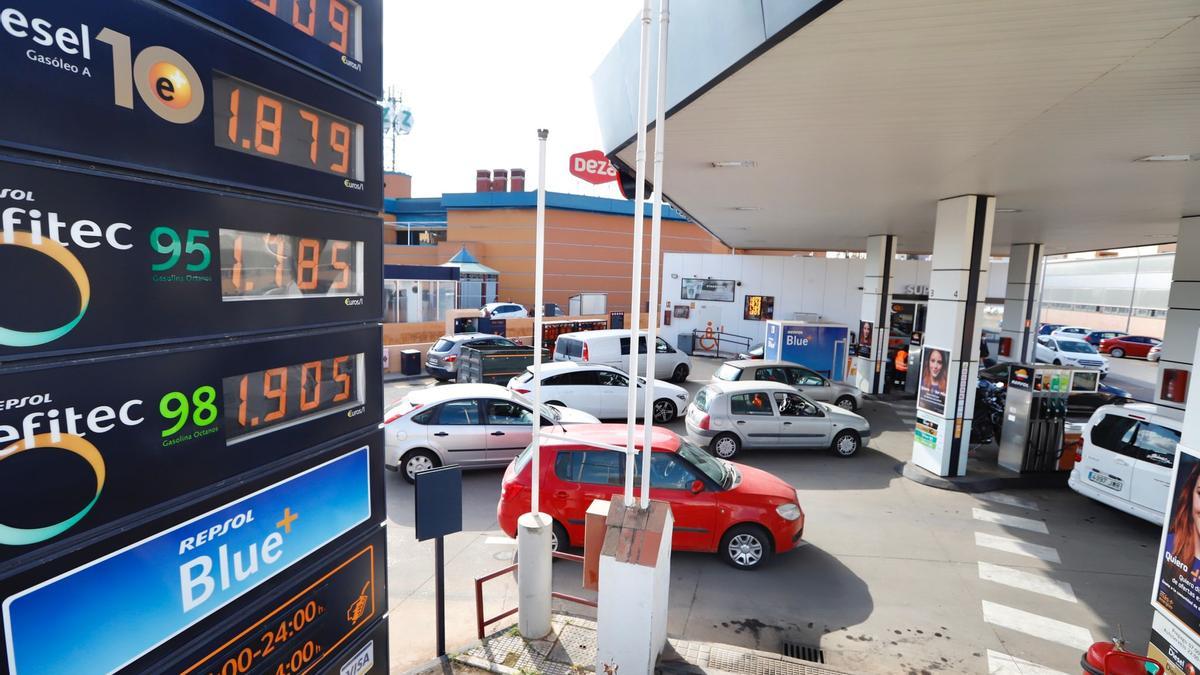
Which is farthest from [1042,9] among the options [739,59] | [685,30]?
[685,30]

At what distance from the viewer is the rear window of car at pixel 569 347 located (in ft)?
57.8

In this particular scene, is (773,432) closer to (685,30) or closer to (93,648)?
(685,30)

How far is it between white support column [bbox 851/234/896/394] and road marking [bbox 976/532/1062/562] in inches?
454

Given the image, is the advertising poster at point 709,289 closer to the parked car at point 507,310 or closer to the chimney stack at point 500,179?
the parked car at point 507,310

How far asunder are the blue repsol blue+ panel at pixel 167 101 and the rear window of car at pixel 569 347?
13979 millimetres

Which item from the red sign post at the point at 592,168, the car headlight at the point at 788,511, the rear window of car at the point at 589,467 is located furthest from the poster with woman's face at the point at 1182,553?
the red sign post at the point at 592,168

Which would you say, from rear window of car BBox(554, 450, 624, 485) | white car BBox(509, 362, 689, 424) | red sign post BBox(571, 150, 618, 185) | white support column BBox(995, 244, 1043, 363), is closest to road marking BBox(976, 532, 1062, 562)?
rear window of car BBox(554, 450, 624, 485)

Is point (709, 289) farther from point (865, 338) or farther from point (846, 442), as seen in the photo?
point (846, 442)

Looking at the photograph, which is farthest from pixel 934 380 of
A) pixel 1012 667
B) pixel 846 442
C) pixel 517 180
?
pixel 517 180

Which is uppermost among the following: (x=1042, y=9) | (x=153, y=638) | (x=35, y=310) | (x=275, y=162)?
(x=1042, y=9)

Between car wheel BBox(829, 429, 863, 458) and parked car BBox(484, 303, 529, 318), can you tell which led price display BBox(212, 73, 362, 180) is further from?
parked car BBox(484, 303, 529, 318)

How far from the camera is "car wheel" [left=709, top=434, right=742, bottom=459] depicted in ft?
39.1

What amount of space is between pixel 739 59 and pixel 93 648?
5617mm

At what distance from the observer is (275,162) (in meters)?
3.18
